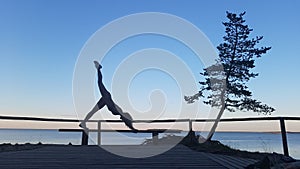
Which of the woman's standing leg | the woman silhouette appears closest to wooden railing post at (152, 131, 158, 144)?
the woman silhouette

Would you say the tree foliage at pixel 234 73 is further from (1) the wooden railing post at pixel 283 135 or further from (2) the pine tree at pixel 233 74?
(1) the wooden railing post at pixel 283 135

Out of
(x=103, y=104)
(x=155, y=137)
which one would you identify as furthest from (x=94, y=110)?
(x=155, y=137)

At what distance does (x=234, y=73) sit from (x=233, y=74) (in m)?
0.06

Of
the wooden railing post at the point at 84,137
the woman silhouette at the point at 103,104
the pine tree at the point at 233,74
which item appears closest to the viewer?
the woman silhouette at the point at 103,104

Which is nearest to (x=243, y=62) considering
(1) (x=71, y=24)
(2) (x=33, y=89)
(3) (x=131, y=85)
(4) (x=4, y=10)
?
(3) (x=131, y=85)

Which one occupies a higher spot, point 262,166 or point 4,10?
point 4,10

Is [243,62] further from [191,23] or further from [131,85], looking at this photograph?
[131,85]

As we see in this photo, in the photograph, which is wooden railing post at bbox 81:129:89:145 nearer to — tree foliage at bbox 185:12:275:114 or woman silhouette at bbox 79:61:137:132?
woman silhouette at bbox 79:61:137:132

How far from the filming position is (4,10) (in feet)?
37.5

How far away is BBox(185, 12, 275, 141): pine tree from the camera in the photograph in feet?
35.4

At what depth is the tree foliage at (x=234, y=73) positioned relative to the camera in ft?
35.4

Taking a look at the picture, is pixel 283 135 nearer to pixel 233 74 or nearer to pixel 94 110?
pixel 94 110

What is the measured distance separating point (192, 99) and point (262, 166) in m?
7.51

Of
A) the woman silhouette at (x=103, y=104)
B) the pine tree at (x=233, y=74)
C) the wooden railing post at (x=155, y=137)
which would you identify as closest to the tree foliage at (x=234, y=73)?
the pine tree at (x=233, y=74)
